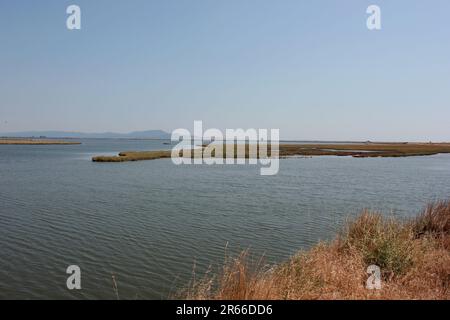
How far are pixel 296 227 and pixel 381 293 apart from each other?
9765 millimetres

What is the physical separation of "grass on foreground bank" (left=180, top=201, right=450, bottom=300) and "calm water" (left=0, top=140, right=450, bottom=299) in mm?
2647

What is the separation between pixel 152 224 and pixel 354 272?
11251 millimetres

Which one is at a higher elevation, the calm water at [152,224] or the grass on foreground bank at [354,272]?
the grass on foreground bank at [354,272]

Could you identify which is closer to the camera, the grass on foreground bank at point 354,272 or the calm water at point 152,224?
the grass on foreground bank at point 354,272

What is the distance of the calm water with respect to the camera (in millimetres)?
11695

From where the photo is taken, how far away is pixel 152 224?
18109mm

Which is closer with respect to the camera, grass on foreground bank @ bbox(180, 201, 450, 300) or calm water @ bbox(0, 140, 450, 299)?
grass on foreground bank @ bbox(180, 201, 450, 300)

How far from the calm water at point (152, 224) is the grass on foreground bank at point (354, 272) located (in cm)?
265

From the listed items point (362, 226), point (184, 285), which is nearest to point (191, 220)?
point (184, 285)

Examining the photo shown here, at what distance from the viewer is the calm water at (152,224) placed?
38.4 feet

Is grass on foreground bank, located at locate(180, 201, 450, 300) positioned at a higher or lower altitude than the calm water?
higher
